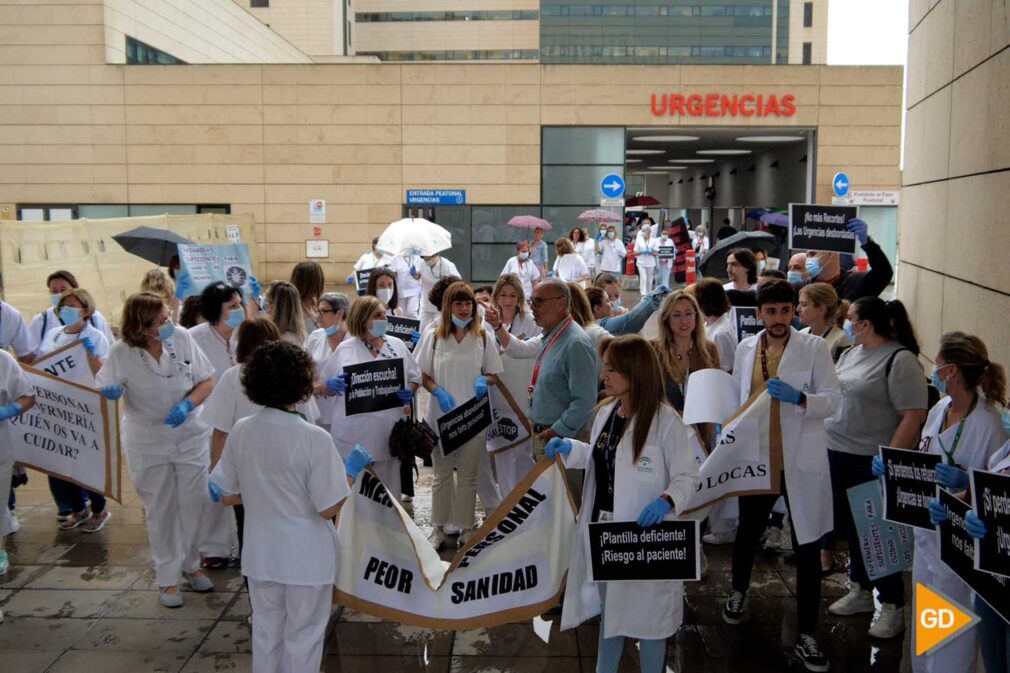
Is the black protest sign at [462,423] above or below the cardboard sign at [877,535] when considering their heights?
above

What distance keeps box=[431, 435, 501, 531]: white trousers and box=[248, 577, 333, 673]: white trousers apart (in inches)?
110

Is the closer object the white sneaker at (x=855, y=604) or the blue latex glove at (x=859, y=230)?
the white sneaker at (x=855, y=604)

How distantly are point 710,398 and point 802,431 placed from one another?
580 millimetres

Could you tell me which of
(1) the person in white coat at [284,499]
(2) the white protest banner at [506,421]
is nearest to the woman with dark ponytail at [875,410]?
(2) the white protest banner at [506,421]


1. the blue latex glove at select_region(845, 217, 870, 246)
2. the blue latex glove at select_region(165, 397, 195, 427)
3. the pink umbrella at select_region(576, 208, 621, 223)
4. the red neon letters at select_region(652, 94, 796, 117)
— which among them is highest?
the red neon letters at select_region(652, 94, 796, 117)

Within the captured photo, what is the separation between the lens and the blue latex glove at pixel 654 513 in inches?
180

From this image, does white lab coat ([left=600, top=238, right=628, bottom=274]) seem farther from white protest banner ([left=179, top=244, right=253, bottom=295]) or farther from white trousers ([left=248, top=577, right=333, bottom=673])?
white trousers ([left=248, top=577, right=333, bottom=673])

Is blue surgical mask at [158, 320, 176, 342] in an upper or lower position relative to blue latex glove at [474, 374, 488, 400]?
upper

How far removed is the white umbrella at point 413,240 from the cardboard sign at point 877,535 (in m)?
9.39

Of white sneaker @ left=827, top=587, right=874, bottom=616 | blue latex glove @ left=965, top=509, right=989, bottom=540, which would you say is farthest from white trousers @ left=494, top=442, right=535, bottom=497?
blue latex glove @ left=965, top=509, right=989, bottom=540

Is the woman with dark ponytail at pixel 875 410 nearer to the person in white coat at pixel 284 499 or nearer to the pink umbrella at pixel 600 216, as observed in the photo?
the person in white coat at pixel 284 499

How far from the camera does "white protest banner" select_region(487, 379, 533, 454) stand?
773cm

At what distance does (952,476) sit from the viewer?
4508mm

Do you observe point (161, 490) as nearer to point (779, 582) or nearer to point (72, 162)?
point (779, 582)
